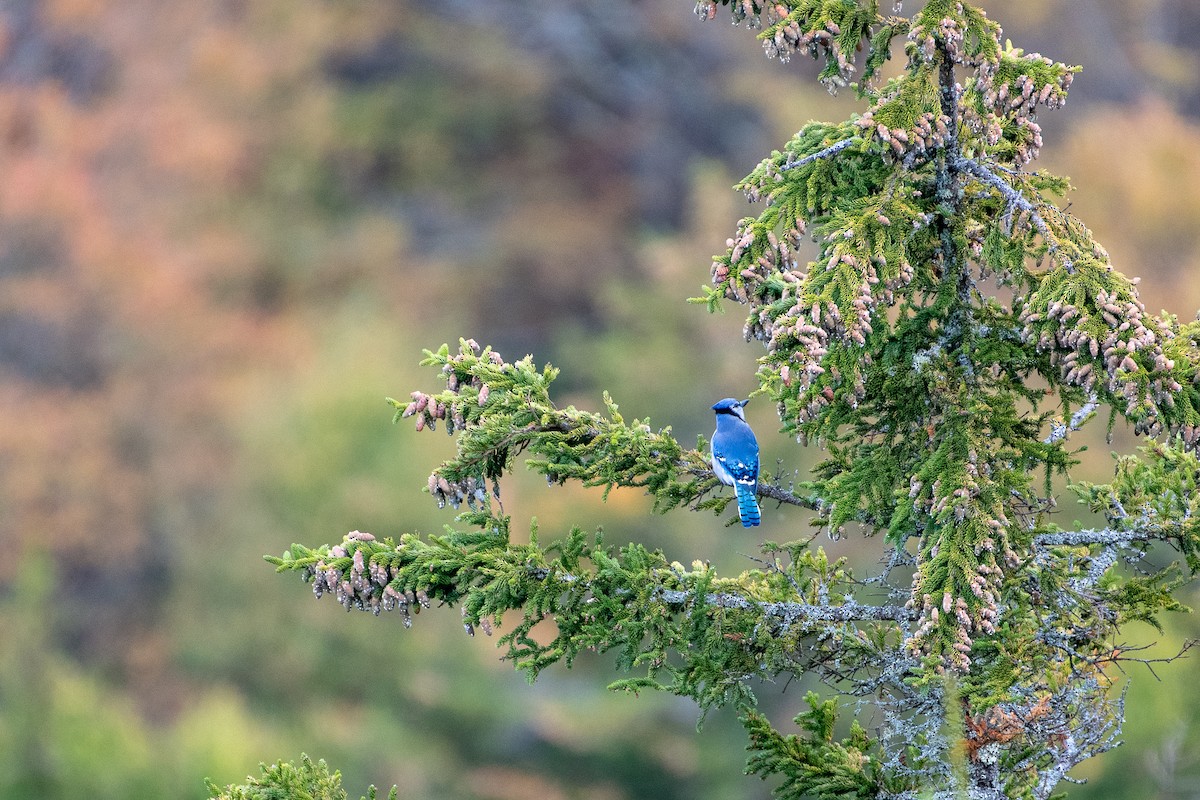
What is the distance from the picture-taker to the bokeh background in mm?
24172

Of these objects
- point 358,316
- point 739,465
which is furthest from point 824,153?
point 358,316

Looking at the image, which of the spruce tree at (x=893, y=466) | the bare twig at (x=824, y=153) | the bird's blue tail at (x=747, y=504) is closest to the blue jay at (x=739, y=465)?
the bird's blue tail at (x=747, y=504)

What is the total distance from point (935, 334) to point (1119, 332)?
0.76 m

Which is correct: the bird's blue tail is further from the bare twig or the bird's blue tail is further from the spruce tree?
the bare twig

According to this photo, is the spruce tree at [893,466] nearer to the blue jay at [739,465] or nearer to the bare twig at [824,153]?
the bare twig at [824,153]

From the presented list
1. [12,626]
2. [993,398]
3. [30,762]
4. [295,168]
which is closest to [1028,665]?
[993,398]

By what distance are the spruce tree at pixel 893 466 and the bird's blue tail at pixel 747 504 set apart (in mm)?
90

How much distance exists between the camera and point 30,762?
22.6 m

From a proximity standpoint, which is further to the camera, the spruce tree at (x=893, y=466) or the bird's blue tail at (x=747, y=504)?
the bird's blue tail at (x=747, y=504)

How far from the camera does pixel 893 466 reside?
19.9 feet

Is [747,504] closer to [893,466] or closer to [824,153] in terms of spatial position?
[893,466]

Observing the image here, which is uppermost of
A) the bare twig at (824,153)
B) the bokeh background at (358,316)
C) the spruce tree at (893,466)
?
the bokeh background at (358,316)

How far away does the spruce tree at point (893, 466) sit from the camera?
5.70 metres

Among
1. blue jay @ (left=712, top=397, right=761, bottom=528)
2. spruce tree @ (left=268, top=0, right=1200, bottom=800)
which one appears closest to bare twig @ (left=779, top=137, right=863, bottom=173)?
spruce tree @ (left=268, top=0, right=1200, bottom=800)
